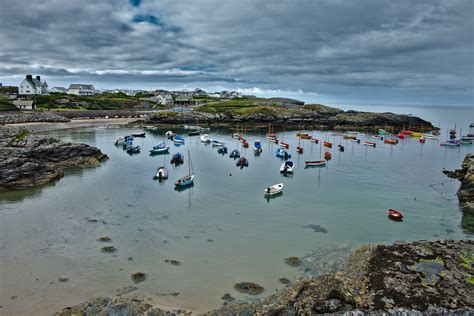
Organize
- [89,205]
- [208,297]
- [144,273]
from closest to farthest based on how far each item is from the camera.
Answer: [208,297]
[144,273]
[89,205]

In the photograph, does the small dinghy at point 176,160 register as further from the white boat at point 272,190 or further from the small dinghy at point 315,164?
the white boat at point 272,190

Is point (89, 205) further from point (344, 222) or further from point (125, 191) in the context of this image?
point (344, 222)

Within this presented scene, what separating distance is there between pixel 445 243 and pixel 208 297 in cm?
1606

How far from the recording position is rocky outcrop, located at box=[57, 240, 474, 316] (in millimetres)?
15797

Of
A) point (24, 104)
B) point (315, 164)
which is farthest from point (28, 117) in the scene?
point (315, 164)

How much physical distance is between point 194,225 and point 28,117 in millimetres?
84957

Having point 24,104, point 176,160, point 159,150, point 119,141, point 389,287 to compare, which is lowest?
point 389,287

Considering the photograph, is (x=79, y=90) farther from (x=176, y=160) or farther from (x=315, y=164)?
(x=315, y=164)

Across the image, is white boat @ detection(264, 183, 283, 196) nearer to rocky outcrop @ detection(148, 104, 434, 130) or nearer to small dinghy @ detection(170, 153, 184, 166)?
small dinghy @ detection(170, 153, 184, 166)

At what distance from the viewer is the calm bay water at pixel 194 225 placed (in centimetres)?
2028

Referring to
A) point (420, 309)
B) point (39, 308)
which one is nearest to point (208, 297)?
point (39, 308)

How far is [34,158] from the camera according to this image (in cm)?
4675

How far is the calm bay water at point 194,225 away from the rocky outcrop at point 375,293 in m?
2.01

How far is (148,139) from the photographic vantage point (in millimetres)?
85188
